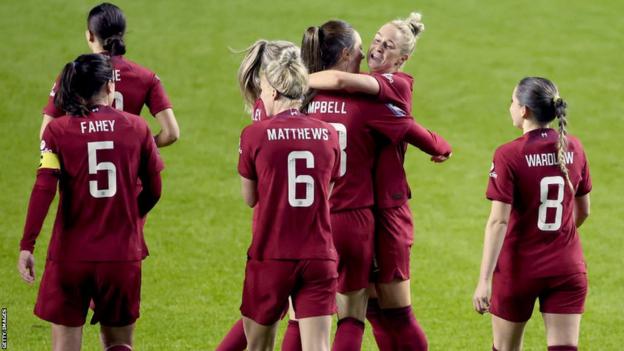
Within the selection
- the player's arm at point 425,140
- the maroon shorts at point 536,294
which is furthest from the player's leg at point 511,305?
the player's arm at point 425,140

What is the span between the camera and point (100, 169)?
5340mm

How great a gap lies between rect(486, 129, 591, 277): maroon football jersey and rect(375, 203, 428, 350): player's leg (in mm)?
511

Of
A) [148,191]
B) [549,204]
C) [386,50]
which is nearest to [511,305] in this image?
[549,204]

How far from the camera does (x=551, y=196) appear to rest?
5793 millimetres

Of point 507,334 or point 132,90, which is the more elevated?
point 132,90

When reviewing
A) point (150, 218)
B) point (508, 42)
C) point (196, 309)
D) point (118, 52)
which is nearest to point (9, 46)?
point (150, 218)

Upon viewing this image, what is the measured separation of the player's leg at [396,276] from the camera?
612 centimetres

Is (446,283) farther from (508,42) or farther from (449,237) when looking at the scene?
(508,42)

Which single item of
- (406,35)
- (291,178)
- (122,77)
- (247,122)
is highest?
(247,122)

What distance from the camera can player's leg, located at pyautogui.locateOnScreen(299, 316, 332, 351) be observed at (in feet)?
17.5

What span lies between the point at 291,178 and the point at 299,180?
0.12 ft

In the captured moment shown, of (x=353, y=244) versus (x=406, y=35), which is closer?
(x=353, y=244)

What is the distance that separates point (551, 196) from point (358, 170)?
3.12ft

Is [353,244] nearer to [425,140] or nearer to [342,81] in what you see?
[425,140]
